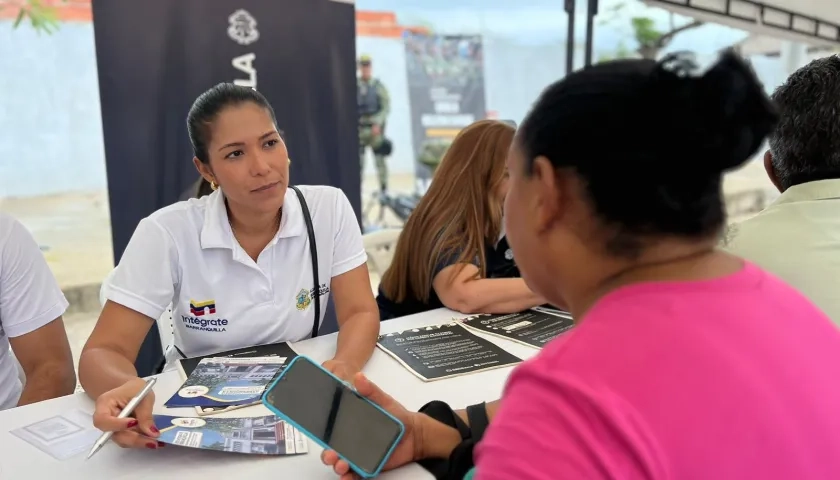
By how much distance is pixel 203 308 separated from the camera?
4.88 feet

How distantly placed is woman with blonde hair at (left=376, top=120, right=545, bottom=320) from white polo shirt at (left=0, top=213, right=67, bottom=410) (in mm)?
892

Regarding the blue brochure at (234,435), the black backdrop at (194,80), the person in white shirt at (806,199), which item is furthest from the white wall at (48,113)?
the person in white shirt at (806,199)

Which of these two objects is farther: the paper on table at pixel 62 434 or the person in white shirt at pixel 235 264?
the person in white shirt at pixel 235 264

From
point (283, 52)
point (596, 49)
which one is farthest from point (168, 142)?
point (596, 49)

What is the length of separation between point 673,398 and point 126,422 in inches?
33.4


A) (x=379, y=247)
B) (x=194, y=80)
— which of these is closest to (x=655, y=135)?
(x=379, y=247)

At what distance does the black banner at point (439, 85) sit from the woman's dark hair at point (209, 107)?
11.3 ft

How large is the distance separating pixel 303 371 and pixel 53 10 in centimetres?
336

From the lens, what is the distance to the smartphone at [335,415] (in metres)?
0.88

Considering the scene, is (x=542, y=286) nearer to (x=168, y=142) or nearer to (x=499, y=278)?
(x=499, y=278)

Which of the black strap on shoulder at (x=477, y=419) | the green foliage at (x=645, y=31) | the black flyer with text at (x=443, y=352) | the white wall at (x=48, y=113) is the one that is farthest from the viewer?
the green foliage at (x=645, y=31)

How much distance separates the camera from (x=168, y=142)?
2.44 meters

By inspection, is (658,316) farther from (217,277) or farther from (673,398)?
(217,277)

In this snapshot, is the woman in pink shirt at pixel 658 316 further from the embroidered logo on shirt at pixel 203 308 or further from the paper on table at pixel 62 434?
the embroidered logo on shirt at pixel 203 308
